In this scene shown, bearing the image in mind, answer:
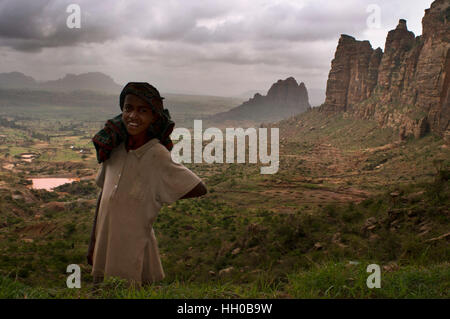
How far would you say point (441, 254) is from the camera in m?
4.73

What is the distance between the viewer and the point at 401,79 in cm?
6172

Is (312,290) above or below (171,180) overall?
below

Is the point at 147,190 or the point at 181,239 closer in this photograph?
the point at 147,190

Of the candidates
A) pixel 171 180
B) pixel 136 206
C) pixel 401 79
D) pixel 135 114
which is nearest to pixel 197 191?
pixel 171 180

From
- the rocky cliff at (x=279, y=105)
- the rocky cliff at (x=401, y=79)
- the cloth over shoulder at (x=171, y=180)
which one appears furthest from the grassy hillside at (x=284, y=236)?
the rocky cliff at (x=279, y=105)

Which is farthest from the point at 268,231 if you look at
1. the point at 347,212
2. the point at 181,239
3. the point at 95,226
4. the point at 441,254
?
the point at 95,226

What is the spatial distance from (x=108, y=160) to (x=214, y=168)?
157 ft

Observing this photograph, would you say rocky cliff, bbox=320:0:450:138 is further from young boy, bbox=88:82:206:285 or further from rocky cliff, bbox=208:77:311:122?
rocky cliff, bbox=208:77:311:122

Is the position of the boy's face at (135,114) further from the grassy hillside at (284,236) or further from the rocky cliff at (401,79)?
the rocky cliff at (401,79)

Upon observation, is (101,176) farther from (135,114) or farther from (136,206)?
(135,114)

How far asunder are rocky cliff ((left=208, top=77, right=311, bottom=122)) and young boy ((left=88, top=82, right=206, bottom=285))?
185200 mm

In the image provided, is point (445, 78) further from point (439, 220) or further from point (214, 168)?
point (439, 220)

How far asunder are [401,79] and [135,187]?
70.8m
